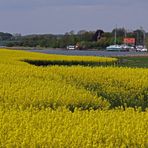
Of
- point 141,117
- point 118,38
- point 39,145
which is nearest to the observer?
point 39,145

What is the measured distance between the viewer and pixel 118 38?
3413 inches

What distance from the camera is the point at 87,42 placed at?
75.4 metres

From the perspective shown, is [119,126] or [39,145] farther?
[119,126]

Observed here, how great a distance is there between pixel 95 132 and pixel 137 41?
85052 mm

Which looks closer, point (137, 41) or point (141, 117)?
point (141, 117)

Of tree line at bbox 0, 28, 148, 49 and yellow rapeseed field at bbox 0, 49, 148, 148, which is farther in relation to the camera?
tree line at bbox 0, 28, 148, 49

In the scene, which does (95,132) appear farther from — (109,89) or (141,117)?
(109,89)

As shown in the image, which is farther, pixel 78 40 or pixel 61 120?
pixel 78 40

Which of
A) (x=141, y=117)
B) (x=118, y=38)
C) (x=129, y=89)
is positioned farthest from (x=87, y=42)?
(x=141, y=117)

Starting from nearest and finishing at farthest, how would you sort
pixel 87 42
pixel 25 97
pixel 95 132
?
pixel 95 132 → pixel 25 97 → pixel 87 42

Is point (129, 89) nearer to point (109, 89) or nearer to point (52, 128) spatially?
point (109, 89)

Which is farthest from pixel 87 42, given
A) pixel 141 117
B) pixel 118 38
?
pixel 141 117

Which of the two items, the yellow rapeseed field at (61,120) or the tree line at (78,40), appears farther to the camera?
the tree line at (78,40)

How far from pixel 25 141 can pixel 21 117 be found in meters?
1.00
